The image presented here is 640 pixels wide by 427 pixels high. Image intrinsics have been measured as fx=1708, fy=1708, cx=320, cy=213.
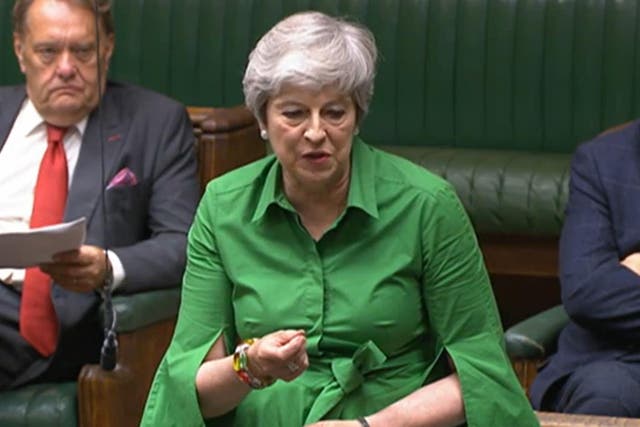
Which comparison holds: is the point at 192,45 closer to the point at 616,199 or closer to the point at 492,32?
the point at 492,32

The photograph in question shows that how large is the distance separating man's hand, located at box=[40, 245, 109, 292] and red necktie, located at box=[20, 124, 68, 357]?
0.48ft

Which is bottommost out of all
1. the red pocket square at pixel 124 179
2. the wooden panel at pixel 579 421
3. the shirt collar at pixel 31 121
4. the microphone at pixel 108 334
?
the microphone at pixel 108 334

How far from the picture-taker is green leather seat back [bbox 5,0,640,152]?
5242mm

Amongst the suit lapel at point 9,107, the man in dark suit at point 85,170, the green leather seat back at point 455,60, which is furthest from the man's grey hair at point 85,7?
the green leather seat back at point 455,60

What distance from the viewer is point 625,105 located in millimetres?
5207

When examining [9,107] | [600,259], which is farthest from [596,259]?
[9,107]

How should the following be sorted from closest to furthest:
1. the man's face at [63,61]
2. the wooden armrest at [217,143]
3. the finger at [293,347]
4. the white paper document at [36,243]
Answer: the finger at [293,347] → the white paper document at [36,243] → the man's face at [63,61] → the wooden armrest at [217,143]

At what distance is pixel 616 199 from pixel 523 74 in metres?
1.76

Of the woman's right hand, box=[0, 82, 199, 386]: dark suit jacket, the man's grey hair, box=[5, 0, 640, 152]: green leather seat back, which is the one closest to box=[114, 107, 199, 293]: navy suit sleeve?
box=[0, 82, 199, 386]: dark suit jacket

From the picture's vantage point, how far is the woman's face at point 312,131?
2777 millimetres

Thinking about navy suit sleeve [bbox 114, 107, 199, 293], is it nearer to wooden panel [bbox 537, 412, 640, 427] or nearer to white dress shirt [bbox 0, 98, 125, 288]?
white dress shirt [bbox 0, 98, 125, 288]

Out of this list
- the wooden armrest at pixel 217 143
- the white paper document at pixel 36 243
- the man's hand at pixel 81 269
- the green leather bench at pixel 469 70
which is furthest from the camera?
the green leather bench at pixel 469 70

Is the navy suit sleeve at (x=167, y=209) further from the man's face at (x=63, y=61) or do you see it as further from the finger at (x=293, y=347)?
the finger at (x=293, y=347)

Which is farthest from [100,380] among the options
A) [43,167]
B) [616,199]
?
[616,199]
